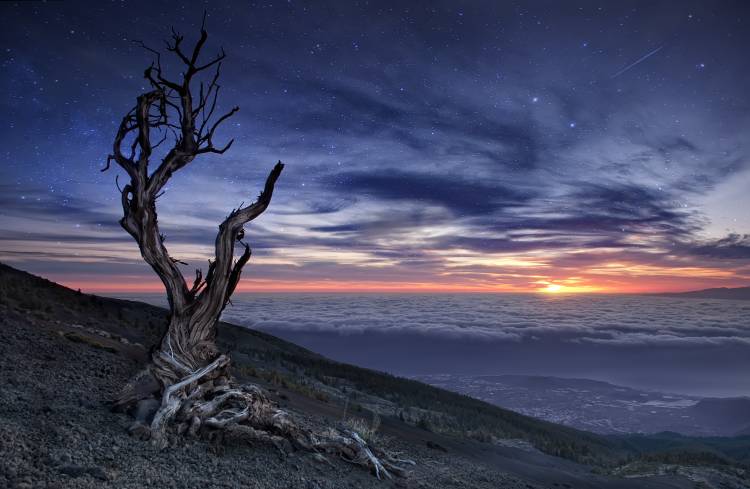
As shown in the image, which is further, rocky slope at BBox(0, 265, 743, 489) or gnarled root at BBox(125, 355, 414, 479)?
gnarled root at BBox(125, 355, 414, 479)

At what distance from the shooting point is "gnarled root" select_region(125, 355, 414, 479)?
21.2 ft

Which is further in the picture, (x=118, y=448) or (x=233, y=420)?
(x=233, y=420)

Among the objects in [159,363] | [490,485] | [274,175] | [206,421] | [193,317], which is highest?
[274,175]

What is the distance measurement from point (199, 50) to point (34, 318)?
8414 millimetres

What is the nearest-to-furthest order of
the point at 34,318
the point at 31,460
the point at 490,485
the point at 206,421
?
the point at 31,460
the point at 206,421
the point at 490,485
the point at 34,318

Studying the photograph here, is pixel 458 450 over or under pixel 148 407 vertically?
under

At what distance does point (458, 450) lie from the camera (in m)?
13.4

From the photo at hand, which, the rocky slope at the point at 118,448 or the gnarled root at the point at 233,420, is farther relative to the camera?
the gnarled root at the point at 233,420

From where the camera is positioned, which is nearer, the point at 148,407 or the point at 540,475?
the point at 148,407

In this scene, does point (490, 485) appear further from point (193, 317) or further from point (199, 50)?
point (199, 50)

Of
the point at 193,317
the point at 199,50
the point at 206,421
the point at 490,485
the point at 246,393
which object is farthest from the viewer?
the point at 490,485

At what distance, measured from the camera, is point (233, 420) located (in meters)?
6.80

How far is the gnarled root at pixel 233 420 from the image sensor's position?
6477mm

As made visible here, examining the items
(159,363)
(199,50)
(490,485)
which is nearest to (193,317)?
(159,363)
